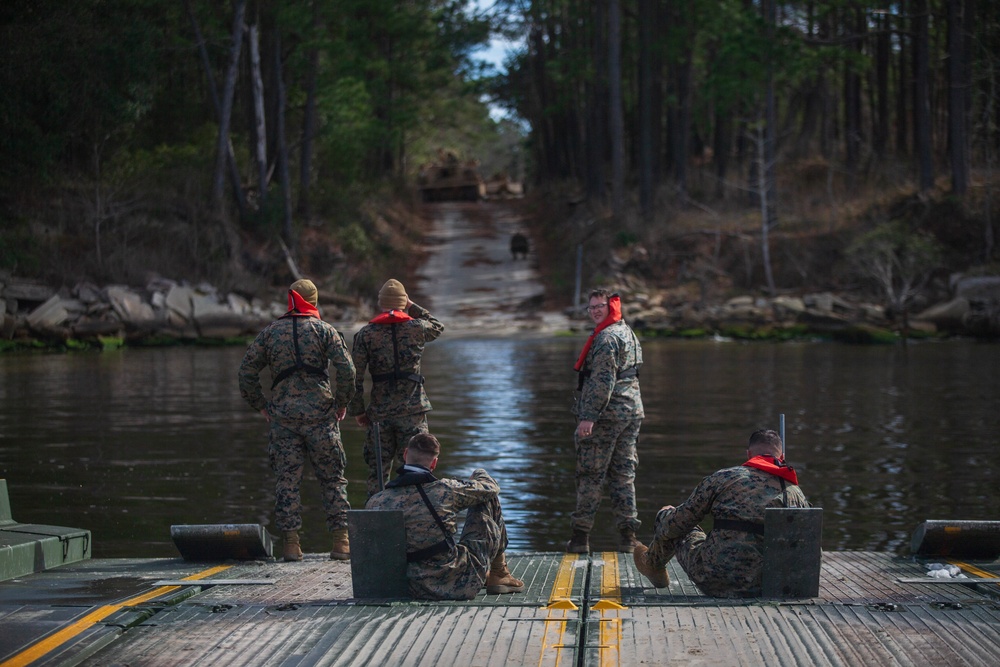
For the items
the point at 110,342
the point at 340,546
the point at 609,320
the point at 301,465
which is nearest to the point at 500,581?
the point at 340,546

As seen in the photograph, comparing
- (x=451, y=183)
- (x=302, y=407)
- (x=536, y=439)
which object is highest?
(x=451, y=183)

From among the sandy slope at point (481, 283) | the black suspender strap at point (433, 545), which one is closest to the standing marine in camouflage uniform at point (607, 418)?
the black suspender strap at point (433, 545)

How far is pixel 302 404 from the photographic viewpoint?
29.5ft

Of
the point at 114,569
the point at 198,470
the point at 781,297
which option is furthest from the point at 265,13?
the point at 114,569

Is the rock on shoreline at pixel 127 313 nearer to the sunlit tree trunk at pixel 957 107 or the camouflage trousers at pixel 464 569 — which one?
the sunlit tree trunk at pixel 957 107

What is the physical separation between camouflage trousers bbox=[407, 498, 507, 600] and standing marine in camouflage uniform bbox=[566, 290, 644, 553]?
188 centimetres

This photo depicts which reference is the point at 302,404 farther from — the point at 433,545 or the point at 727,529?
the point at 727,529

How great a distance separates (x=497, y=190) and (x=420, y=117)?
9.34 meters

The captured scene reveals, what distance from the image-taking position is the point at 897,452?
52.7 ft

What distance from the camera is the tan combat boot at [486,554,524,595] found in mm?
7512

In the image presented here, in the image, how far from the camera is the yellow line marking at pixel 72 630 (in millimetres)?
5984

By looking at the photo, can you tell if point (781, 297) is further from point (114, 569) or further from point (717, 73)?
point (114, 569)

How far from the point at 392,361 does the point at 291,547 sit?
5.34 feet

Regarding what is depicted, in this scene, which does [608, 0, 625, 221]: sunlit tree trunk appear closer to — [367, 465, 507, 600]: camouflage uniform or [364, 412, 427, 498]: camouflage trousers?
[364, 412, 427, 498]: camouflage trousers
